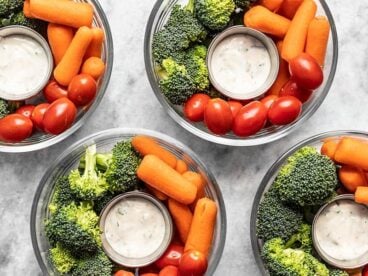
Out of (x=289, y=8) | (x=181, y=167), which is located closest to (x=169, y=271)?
(x=181, y=167)

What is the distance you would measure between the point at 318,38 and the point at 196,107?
17.3 inches

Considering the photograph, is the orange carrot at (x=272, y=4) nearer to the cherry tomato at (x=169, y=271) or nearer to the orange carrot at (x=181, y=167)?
the orange carrot at (x=181, y=167)

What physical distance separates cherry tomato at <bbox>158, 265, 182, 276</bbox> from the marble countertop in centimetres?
22

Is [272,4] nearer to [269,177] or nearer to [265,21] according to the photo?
[265,21]

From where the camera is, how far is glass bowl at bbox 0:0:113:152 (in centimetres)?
243

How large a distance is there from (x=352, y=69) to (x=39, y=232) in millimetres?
1188

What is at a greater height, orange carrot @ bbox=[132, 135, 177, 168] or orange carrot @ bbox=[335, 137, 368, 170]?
orange carrot @ bbox=[335, 137, 368, 170]

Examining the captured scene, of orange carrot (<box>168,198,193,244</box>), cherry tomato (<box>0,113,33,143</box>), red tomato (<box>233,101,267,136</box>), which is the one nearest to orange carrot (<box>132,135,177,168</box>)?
orange carrot (<box>168,198,193,244</box>)

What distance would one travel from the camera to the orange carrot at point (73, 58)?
2344 millimetres

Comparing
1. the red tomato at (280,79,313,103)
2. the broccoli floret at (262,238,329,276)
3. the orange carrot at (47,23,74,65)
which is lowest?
the broccoli floret at (262,238,329,276)

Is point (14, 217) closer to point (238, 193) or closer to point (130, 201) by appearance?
point (130, 201)

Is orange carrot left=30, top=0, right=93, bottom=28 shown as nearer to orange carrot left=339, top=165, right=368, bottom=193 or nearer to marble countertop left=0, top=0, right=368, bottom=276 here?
marble countertop left=0, top=0, right=368, bottom=276

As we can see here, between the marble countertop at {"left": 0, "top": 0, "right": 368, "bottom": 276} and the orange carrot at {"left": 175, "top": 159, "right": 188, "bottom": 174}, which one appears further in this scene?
the marble countertop at {"left": 0, "top": 0, "right": 368, "bottom": 276}

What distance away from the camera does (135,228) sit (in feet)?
7.93
